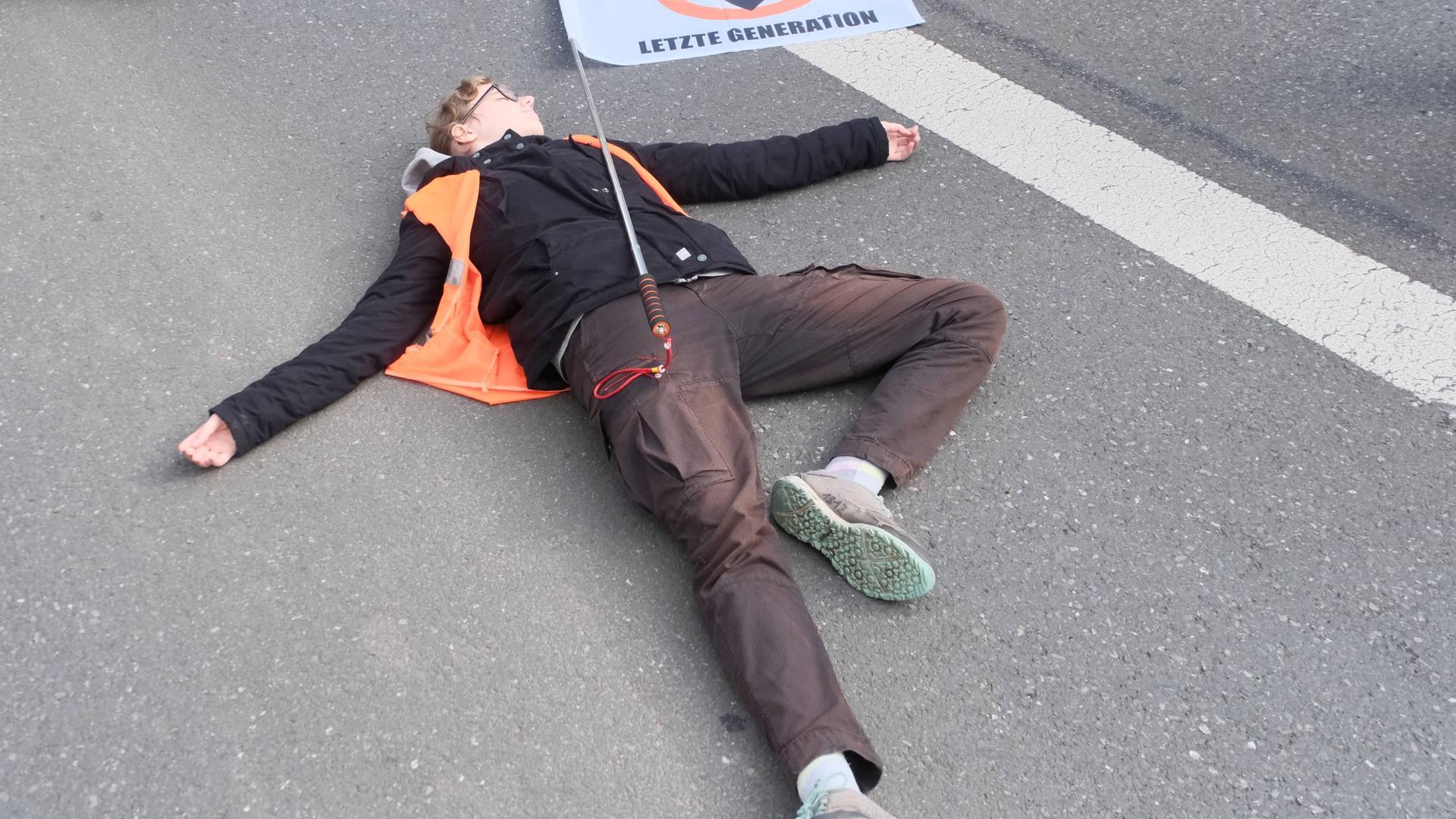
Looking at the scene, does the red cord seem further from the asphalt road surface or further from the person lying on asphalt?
the asphalt road surface

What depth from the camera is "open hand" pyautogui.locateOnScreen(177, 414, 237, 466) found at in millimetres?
2514

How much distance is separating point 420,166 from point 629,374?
1124 mm

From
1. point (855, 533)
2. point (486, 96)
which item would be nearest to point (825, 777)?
point (855, 533)

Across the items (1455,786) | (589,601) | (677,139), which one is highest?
(677,139)

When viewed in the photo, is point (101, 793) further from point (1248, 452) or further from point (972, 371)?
point (1248, 452)

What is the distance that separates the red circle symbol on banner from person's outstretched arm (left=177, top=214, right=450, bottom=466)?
5.54 feet

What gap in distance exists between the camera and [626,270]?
2625mm

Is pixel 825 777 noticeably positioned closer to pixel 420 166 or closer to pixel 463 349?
pixel 463 349

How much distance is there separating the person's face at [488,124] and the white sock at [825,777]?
2003 millimetres

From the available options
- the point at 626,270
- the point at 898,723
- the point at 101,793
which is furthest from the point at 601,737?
the point at 626,270

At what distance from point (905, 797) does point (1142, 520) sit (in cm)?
83

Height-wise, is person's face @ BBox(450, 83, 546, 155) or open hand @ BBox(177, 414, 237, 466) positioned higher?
person's face @ BBox(450, 83, 546, 155)

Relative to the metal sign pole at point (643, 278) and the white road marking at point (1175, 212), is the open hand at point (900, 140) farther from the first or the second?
the metal sign pole at point (643, 278)

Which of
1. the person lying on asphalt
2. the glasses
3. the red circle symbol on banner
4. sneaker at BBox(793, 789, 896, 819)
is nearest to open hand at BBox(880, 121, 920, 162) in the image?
the person lying on asphalt
